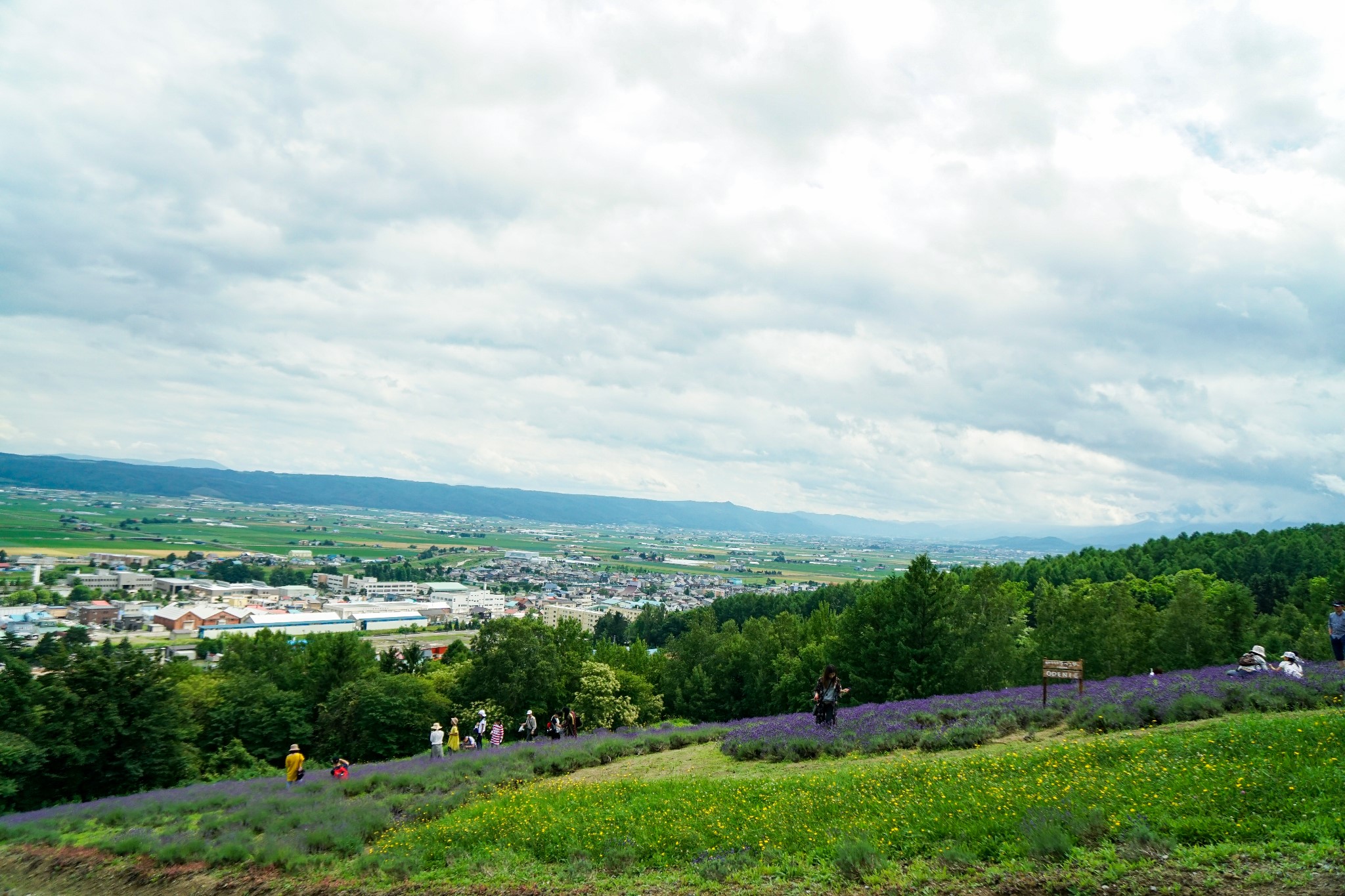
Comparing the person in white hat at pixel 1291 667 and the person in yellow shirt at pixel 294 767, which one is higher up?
the person in white hat at pixel 1291 667

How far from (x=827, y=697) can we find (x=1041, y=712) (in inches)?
223

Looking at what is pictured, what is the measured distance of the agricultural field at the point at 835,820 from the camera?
9992 millimetres

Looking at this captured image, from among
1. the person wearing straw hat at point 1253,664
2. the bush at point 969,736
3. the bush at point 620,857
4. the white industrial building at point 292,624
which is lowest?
the white industrial building at point 292,624

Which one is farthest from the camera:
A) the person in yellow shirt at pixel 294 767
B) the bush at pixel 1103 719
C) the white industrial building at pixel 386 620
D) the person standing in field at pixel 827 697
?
the white industrial building at pixel 386 620

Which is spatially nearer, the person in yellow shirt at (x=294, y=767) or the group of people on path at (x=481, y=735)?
the person in yellow shirt at (x=294, y=767)

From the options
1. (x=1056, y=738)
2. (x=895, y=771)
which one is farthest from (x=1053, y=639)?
(x=895, y=771)

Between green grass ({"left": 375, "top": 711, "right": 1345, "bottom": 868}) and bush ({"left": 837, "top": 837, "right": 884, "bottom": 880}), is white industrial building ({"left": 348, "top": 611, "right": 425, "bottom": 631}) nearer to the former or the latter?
green grass ({"left": 375, "top": 711, "right": 1345, "bottom": 868})

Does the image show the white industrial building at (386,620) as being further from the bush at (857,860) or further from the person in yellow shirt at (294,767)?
the bush at (857,860)

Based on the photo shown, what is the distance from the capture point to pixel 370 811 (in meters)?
18.4

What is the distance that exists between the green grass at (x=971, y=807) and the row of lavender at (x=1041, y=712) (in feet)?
6.52

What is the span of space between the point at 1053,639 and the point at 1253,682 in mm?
38423

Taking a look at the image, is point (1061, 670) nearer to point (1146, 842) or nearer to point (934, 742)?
point (934, 742)

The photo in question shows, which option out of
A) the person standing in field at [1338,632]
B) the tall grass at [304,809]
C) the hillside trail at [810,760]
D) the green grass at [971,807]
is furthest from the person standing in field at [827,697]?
the person standing in field at [1338,632]

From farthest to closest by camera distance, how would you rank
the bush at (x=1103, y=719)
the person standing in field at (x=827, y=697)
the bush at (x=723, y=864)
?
the person standing in field at (x=827, y=697) < the bush at (x=1103, y=719) < the bush at (x=723, y=864)
